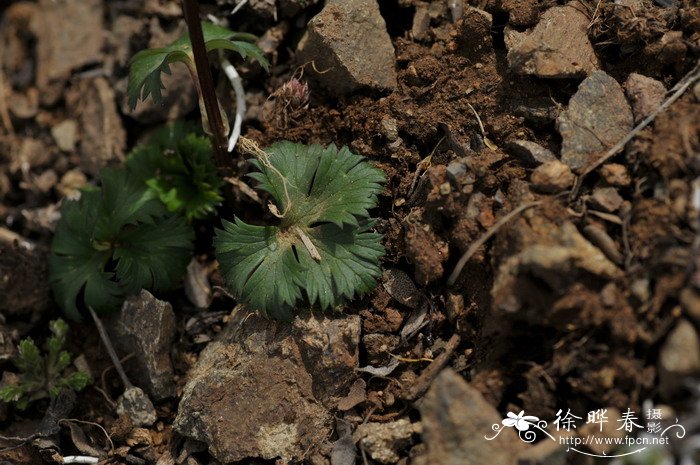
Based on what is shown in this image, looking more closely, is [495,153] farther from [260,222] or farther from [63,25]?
[63,25]

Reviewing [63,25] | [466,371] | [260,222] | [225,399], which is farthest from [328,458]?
[63,25]

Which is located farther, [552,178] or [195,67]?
[195,67]

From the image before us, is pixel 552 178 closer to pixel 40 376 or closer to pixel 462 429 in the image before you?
pixel 462 429

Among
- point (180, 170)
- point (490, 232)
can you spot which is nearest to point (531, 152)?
point (490, 232)

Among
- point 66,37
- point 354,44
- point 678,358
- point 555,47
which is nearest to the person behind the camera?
point 678,358

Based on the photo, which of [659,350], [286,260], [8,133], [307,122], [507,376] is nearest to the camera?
[659,350]

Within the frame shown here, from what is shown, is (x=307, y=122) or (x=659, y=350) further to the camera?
(x=307, y=122)
